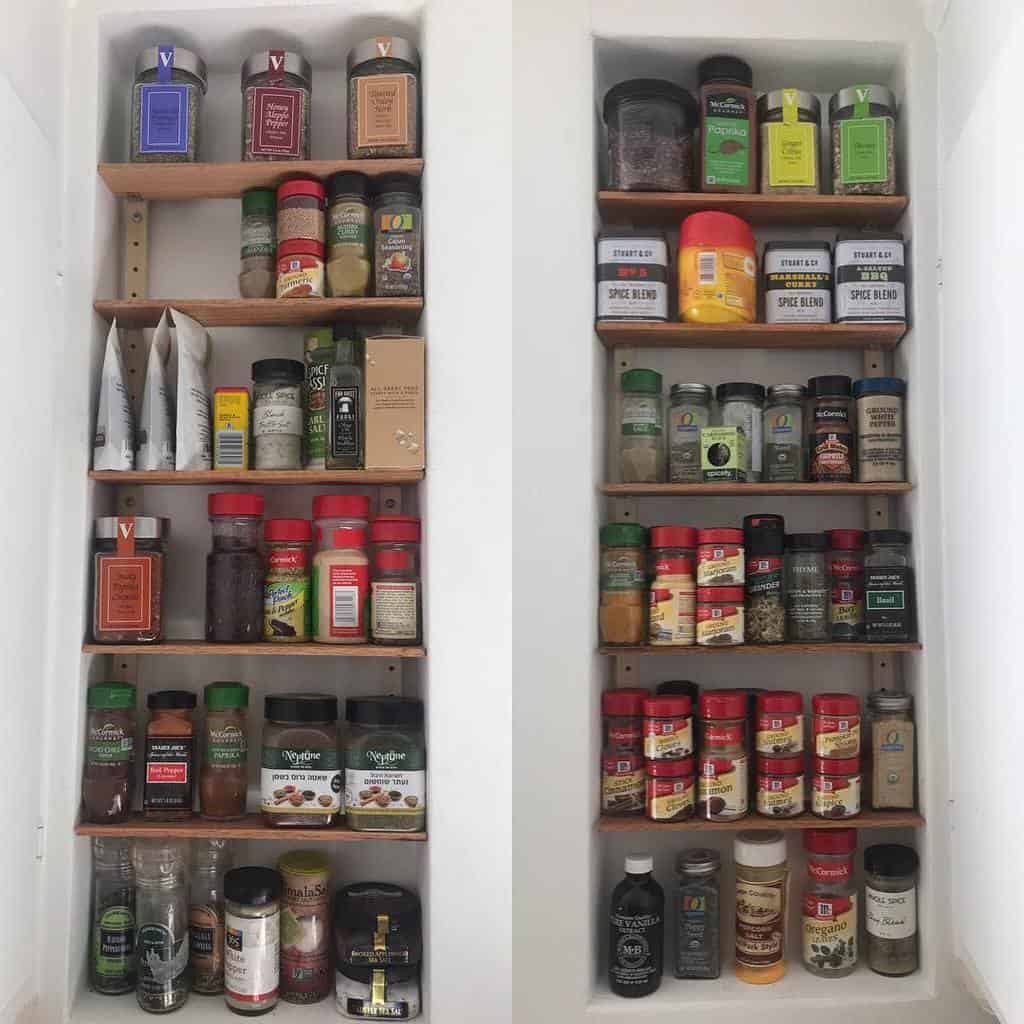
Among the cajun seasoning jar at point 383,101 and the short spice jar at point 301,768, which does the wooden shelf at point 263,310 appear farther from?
the short spice jar at point 301,768

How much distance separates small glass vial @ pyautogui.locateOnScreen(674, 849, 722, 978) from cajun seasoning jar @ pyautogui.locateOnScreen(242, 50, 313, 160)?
1.56 meters

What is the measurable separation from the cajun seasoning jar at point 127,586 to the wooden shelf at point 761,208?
1.08 metres

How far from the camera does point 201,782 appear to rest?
197 cm

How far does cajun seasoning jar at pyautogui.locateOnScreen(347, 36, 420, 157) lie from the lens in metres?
1.98

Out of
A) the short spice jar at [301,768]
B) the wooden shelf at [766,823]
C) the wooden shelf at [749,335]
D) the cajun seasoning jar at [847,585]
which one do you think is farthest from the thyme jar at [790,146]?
the short spice jar at [301,768]

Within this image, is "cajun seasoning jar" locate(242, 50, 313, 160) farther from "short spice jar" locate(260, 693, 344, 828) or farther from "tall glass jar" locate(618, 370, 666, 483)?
"short spice jar" locate(260, 693, 344, 828)

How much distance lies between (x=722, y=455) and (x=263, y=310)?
35.8 inches

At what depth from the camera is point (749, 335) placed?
2068 mm

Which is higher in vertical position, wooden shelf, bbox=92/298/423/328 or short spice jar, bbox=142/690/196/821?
wooden shelf, bbox=92/298/423/328

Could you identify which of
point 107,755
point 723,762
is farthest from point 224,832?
point 723,762

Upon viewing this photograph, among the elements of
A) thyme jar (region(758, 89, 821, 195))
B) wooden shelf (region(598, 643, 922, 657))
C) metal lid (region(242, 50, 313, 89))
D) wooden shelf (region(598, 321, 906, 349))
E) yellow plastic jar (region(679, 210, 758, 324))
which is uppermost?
metal lid (region(242, 50, 313, 89))

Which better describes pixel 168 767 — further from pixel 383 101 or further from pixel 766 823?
pixel 383 101

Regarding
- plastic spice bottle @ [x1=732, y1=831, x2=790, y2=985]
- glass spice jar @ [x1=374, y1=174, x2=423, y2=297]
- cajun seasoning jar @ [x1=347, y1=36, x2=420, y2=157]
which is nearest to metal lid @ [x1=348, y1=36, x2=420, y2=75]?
cajun seasoning jar @ [x1=347, y1=36, x2=420, y2=157]

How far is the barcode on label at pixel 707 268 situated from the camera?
2021 millimetres
